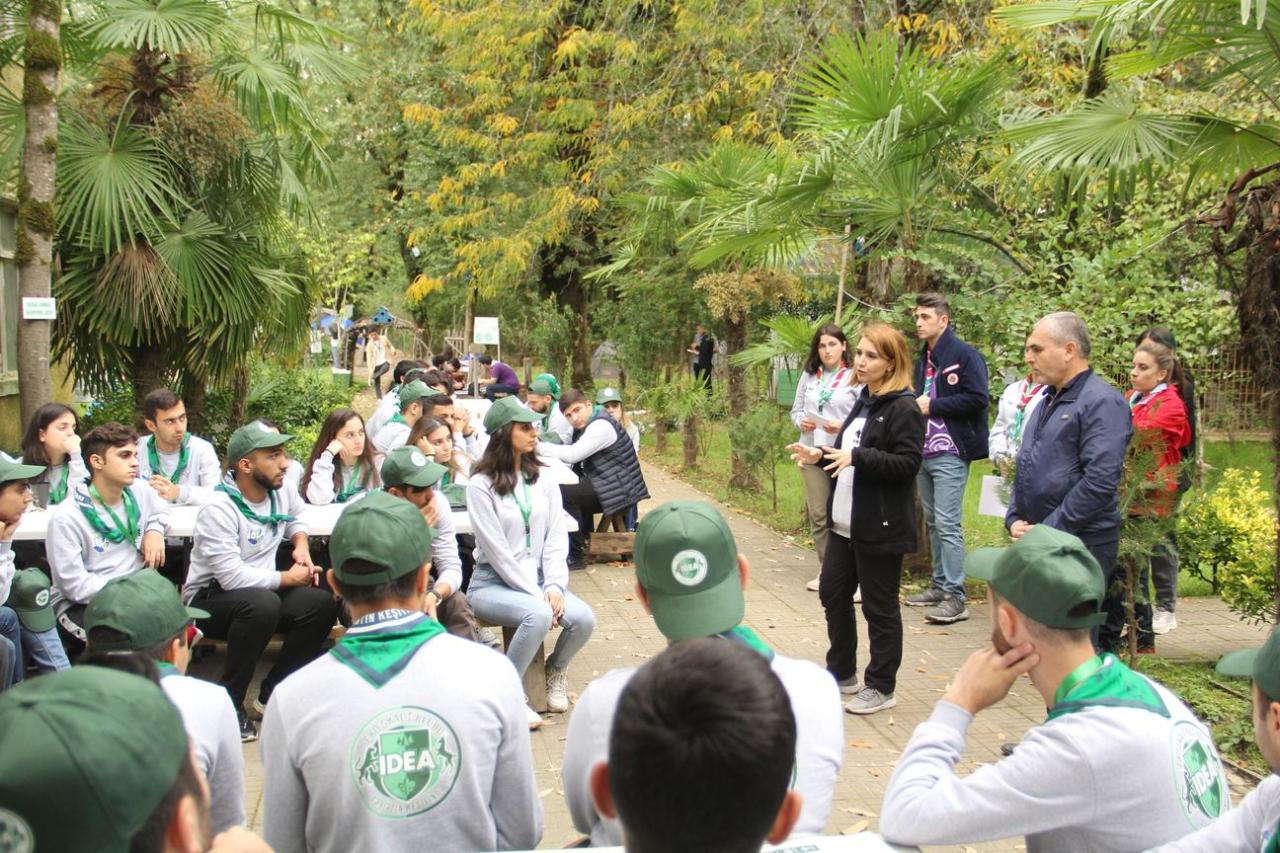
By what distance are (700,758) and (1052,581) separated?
48.5 inches

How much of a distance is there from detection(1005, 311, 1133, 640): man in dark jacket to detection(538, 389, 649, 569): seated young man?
14.1ft

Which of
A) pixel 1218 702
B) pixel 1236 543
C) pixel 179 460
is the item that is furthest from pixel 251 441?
pixel 1236 543

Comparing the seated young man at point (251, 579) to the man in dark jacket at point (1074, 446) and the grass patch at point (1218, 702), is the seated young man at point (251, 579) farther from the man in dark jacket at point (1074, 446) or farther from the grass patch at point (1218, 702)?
the grass patch at point (1218, 702)

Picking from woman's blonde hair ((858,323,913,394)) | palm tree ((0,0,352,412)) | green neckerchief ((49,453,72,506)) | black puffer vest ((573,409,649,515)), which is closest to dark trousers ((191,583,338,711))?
green neckerchief ((49,453,72,506))

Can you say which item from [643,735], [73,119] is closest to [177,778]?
[643,735]

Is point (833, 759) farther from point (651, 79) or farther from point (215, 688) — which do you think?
point (651, 79)

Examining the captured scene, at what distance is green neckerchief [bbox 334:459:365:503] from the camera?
6723mm

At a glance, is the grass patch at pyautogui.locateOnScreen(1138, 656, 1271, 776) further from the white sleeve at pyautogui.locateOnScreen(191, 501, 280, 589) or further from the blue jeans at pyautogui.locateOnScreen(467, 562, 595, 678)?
the white sleeve at pyautogui.locateOnScreen(191, 501, 280, 589)

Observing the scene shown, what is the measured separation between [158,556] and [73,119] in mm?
5648

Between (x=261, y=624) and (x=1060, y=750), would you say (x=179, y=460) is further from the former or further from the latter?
(x=1060, y=750)

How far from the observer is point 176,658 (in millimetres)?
3113

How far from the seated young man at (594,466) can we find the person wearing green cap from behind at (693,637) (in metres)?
6.11

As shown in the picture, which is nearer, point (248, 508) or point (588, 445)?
point (248, 508)

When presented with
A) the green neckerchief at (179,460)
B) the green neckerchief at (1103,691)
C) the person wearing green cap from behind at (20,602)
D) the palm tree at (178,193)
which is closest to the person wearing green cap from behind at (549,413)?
the palm tree at (178,193)
